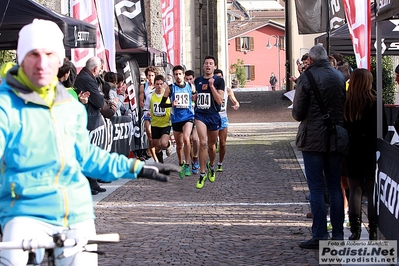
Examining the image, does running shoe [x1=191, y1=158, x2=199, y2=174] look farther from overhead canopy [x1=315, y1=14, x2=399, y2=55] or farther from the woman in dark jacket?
the woman in dark jacket

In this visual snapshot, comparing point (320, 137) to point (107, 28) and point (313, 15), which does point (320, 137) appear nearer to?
point (107, 28)

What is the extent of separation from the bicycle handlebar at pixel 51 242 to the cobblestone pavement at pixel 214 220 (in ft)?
12.2

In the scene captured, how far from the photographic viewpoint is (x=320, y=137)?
7598 millimetres

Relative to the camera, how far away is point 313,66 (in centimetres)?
775

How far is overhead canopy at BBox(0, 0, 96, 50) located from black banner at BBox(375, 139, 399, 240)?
5.81 metres

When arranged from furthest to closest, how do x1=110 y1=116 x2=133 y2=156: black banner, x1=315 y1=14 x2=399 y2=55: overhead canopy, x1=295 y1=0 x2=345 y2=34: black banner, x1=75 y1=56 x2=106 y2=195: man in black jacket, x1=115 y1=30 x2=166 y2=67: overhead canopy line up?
x1=115 y1=30 x2=166 y2=67: overhead canopy < x1=295 y1=0 x2=345 y2=34: black banner < x1=315 y1=14 x2=399 y2=55: overhead canopy < x1=110 y1=116 x2=133 y2=156: black banner < x1=75 y1=56 x2=106 y2=195: man in black jacket

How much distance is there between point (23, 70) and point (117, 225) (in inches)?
230

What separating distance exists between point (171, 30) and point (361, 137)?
15.2 meters

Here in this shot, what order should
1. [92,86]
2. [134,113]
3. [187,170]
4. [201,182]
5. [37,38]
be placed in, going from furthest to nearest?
1. [134,113]
2. [187,170]
3. [201,182]
4. [92,86]
5. [37,38]

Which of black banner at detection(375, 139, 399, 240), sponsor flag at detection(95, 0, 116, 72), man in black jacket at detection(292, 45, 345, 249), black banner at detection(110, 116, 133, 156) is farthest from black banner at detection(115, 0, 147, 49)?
black banner at detection(375, 139, 399, 240)

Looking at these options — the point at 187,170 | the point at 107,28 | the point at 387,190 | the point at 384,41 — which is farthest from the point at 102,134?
the point at 387,190

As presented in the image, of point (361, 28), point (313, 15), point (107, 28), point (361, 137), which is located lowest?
point (361, 137)

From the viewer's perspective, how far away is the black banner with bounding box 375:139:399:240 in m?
6.77

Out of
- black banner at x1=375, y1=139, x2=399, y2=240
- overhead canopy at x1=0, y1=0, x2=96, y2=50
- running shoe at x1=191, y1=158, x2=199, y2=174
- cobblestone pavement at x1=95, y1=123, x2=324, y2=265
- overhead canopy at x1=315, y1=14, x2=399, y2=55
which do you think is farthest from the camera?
running shoe at x1=191, y1=158, x2=199, y2=174
